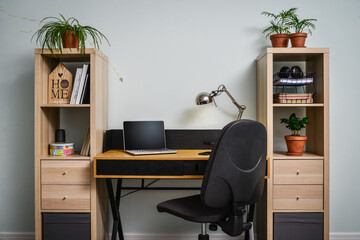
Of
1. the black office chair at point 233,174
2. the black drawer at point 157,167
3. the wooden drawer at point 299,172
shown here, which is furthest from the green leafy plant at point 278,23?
the black drawer at point 157,167

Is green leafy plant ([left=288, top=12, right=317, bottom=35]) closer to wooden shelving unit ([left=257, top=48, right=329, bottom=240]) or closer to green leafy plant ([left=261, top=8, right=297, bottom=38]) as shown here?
green leafy plant ([left=261, top=8, right=297, bottom=38])

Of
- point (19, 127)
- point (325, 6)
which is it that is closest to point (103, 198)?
point (19, 127)

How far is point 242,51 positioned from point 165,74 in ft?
2.27

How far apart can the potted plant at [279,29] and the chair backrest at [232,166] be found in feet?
3.22

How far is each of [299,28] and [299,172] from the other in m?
1.13

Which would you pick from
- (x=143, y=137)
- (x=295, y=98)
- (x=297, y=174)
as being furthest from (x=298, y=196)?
(x=143, y=137)

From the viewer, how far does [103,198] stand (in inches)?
92.0

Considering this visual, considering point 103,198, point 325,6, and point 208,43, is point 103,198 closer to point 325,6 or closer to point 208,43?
point 208,43

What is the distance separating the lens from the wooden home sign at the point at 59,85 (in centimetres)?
216

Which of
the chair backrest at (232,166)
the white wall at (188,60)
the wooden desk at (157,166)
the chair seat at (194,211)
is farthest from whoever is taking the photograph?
the white wall at (188,60)

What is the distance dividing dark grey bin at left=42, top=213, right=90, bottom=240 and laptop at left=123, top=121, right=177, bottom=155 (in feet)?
1.95

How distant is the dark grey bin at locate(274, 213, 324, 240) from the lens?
209 centimetres

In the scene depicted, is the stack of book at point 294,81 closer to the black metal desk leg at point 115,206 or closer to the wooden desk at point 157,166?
the wooden desk at point 157,166

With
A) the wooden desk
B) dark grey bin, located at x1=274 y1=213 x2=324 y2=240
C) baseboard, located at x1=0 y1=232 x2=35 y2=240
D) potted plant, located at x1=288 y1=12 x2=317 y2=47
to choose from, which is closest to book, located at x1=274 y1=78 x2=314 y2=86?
potted plant, located at x1=288 y1=12 x2=317 y2=47
